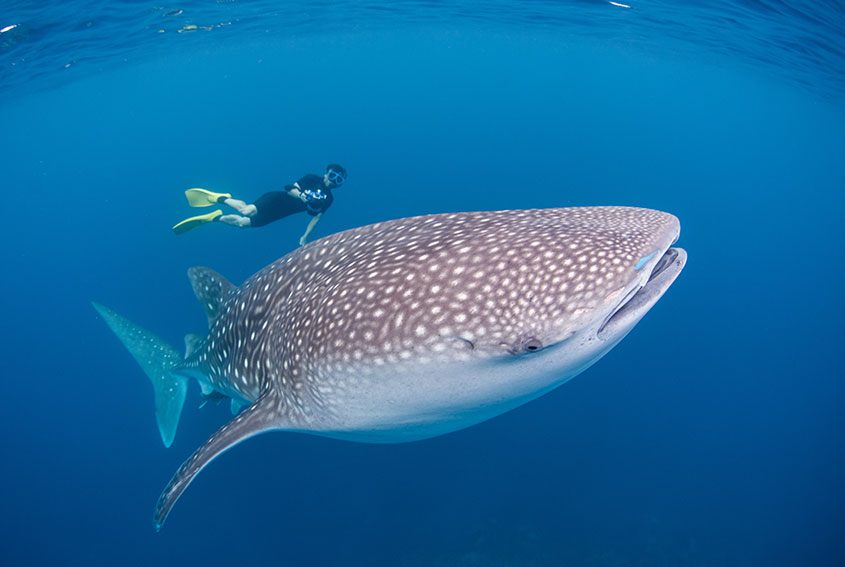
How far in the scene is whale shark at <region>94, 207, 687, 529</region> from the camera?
6.28ft

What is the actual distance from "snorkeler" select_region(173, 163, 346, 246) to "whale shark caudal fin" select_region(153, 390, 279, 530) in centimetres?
635

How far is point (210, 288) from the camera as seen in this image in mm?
4766

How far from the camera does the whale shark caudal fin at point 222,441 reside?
2932 millimetres

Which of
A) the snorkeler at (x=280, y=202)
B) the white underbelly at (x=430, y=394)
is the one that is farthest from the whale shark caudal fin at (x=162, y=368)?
the snorkeler at (x=280, y=202)

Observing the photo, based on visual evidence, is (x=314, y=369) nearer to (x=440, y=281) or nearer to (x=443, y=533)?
(x=440, y=281)

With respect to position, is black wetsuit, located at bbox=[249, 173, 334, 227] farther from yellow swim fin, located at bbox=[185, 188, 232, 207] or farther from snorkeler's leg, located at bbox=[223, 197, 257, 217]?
yellow swim fin, located at bbox=[185, 188, 232, 207]

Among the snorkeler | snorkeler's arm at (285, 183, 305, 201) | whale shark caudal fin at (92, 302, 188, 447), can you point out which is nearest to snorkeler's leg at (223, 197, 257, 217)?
the snorkeler

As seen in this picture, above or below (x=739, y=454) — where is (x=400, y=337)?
above

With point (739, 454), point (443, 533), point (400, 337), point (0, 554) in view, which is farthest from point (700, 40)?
point (0, 554)

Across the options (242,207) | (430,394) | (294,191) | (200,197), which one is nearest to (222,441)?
(430,394)

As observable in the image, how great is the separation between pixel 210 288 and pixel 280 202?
5.63 meters

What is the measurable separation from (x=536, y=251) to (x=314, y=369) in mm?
1468

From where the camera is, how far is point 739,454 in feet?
36.3

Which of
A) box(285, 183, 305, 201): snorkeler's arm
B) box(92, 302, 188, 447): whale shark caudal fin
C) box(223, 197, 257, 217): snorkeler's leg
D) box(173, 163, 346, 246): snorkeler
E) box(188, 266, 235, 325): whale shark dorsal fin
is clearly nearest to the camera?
box(188, 266, 235, 325): whale shark dorsal fin
